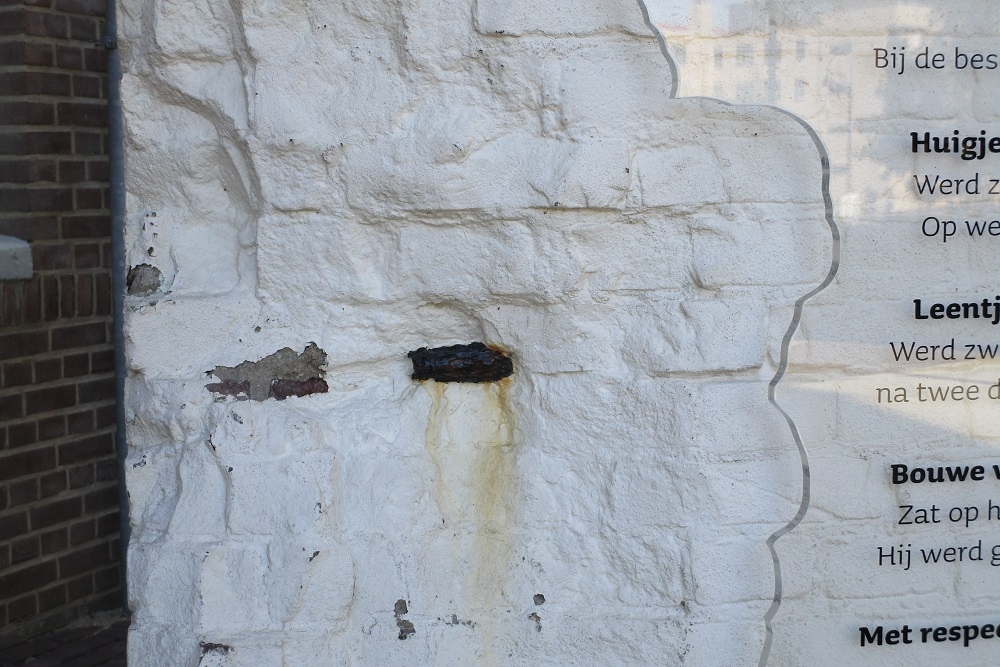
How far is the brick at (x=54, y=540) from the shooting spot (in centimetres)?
323

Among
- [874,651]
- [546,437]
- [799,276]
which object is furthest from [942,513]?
[546,437]

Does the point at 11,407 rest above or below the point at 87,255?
below

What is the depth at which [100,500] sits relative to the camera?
341 centimetres

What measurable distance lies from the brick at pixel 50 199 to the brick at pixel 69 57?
0.42m

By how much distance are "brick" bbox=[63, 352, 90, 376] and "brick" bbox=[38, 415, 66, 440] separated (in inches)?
6.0

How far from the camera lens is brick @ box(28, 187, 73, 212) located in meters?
3.13

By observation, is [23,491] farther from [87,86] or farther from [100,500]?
[87,86]

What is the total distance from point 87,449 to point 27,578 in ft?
1.50

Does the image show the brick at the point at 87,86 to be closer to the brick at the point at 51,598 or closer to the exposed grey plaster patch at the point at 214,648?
the brick at the point at 51,598

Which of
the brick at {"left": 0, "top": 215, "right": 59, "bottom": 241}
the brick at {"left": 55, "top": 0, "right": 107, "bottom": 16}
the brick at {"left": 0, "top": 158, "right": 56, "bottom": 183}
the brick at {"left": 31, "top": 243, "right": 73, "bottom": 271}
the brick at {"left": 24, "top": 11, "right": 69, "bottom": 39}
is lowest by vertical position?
the brick at {"left": 31, "top": 243, "right": 73, "bottom": 271}

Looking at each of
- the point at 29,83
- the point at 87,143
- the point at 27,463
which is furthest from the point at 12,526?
the point at 29,83

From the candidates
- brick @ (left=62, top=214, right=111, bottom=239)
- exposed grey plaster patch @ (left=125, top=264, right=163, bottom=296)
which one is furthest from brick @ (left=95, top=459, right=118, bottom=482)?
exposed grey plaster patch @ (left=125, top=264, right=163, bottom=296)

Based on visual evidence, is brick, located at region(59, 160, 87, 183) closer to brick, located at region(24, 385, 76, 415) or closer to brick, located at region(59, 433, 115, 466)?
brick, located at region(24, 385, 76, 415)

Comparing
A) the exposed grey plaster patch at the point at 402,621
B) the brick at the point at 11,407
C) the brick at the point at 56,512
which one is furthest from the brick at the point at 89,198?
the exposed grey plaster patch at the point at 402,621
